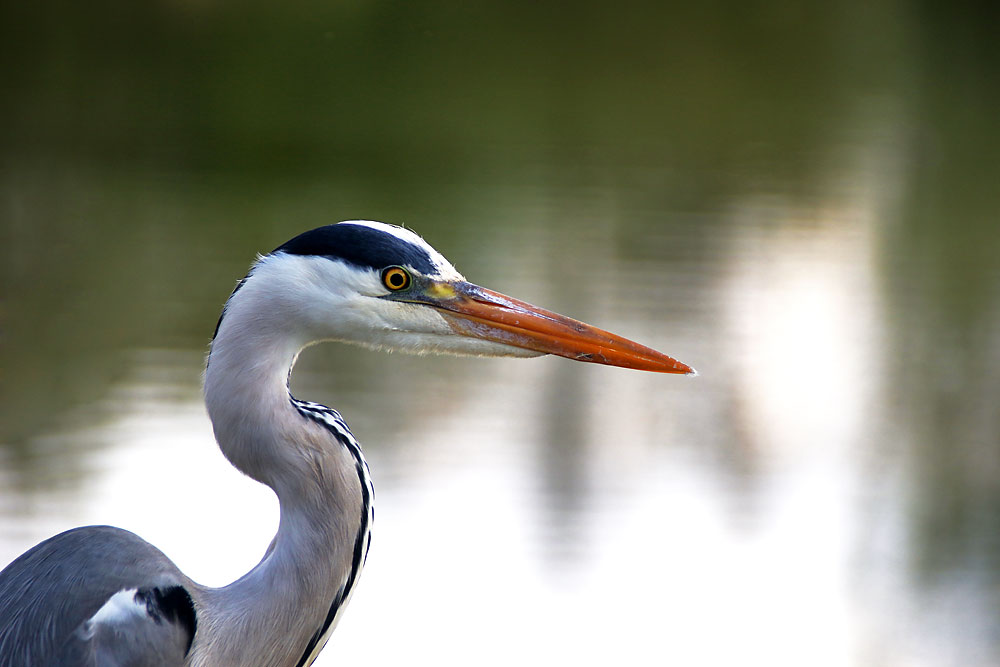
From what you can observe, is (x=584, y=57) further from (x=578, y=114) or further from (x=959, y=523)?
(x=959, y=523)

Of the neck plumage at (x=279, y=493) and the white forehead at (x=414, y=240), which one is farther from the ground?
the white forehead at (x=414, y=240)

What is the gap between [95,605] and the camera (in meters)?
1.53

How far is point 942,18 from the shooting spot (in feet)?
42.1

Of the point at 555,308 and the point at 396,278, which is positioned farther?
the point at 555,308

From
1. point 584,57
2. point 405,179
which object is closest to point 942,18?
point 584,57

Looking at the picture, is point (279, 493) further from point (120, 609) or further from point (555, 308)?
point (555, 308)

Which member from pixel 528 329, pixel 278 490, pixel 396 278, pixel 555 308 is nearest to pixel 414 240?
pixel 396 278

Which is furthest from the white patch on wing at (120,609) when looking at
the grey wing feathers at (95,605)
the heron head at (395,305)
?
the heron head at (395,305)

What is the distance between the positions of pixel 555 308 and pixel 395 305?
12.8 feet

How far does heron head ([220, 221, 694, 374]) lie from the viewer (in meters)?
1.67

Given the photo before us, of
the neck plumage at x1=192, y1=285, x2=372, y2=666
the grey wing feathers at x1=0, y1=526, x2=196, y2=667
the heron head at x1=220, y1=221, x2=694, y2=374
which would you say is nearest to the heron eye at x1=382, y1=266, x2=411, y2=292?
the heron head at x1=220, y1=221, x2=694, y2=374

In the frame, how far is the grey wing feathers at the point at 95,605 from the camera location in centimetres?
151

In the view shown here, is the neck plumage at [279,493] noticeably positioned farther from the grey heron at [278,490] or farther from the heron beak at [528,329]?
the heron beak at [528,329]

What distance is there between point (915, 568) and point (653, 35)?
26.8 feet
